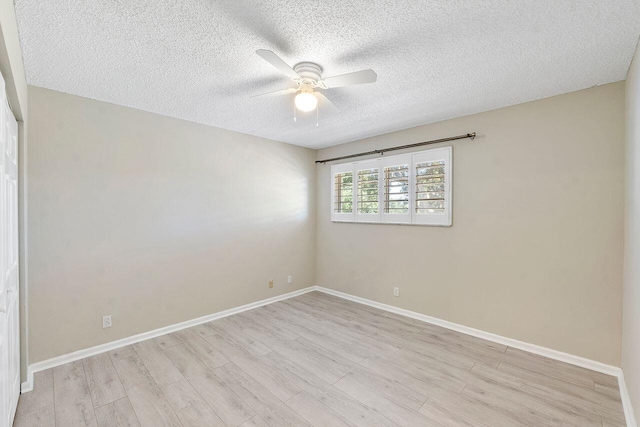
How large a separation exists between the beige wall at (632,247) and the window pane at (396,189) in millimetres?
1959

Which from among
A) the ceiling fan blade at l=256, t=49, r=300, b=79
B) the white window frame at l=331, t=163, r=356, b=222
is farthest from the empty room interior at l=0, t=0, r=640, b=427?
the white window frame at l=331, t=163, r=356, b=222

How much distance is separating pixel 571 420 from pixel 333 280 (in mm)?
3131

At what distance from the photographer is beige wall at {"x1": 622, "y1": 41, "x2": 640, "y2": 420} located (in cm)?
180

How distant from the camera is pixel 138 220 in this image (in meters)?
3.03

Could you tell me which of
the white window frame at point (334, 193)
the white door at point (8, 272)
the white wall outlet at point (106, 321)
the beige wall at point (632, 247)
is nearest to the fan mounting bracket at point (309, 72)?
the white door at point (8, 272)

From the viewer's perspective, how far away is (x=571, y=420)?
6.18 ft

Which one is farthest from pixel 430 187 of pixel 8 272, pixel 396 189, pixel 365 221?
pixel 8 272

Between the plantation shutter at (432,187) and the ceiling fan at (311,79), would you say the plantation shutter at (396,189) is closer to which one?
the plantation shutter at (432,187)

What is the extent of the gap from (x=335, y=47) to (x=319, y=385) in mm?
2479

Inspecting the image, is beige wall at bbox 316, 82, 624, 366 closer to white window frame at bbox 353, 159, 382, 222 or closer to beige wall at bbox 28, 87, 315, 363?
white window frame at bbox 353, 159, 382, 222

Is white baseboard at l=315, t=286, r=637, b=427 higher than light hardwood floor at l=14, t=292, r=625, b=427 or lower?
higher

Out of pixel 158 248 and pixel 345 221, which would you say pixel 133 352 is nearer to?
pixel 158 248

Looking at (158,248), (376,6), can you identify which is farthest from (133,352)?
(376,6)

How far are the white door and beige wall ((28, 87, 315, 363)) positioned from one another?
1.57 feet
